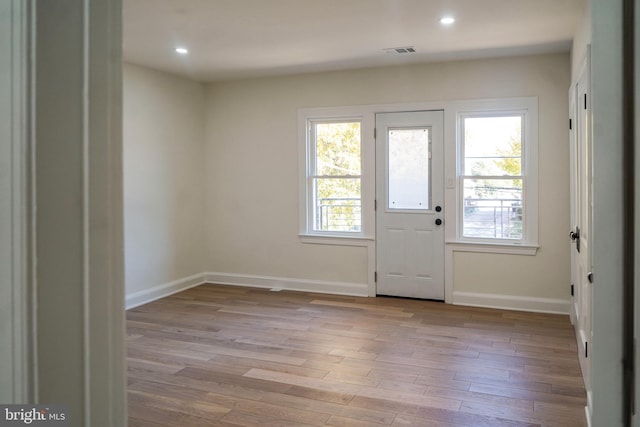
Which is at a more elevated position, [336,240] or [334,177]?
[334,177]

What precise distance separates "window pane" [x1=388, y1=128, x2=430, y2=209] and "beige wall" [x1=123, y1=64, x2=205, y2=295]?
2.54 m

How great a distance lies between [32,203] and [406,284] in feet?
17.3

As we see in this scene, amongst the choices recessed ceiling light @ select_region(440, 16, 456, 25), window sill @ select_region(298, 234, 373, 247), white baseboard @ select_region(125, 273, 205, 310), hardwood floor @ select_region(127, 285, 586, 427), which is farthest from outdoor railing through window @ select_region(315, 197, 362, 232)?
recessed ceiling light @ select_region(440, 16, 456, 25)

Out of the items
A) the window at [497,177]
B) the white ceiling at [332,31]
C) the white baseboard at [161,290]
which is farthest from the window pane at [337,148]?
the white baseboard at [161,290]

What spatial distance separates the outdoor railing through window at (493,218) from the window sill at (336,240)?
3.75 ft

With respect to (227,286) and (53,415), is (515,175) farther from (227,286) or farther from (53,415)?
(53,415)

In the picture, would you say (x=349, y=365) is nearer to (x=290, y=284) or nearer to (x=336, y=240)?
(x=336, y=240)

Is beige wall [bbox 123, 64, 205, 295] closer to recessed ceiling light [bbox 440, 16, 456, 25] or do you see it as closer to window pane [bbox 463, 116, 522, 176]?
recessed ceiling light [bbox 440, 16, 456, 25]

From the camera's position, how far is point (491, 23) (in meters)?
4.07

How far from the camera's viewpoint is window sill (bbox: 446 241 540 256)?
5146mm

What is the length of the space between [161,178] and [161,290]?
1312mm

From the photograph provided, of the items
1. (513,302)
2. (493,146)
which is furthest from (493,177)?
(513,302)

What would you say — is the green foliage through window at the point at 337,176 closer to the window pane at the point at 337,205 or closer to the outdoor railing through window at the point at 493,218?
the window pane at the point at 337,205

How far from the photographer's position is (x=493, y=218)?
5.33 meters
